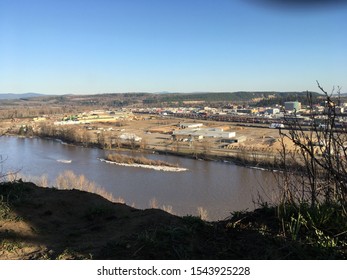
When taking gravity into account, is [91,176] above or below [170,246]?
below

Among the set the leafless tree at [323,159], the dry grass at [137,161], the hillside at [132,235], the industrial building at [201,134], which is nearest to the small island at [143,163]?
the dry grass at [137,161]

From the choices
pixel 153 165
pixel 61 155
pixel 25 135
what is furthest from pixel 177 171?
pixel 25 135

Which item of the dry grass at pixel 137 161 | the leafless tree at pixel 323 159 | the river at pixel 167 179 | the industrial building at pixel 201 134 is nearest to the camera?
the leafless tree at pixel 323 159

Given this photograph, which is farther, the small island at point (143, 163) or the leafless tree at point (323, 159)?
the small island at point (143, 163)

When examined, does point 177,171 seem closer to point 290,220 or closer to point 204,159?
point 204,159

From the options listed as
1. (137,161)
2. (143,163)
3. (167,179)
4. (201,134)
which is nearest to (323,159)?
(167,179)

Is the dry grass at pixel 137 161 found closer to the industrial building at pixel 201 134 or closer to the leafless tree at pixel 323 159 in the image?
the industrial building at pixel 201 134

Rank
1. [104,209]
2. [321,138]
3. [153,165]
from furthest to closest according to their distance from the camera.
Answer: [153,165] < [104,209] < [321,138]
